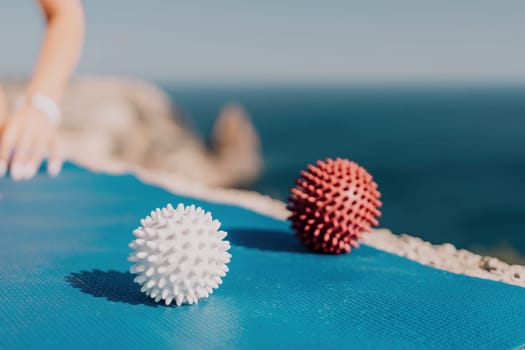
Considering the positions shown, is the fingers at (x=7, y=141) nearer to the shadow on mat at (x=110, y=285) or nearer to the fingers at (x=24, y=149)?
the fingers at (x=24, y=149)

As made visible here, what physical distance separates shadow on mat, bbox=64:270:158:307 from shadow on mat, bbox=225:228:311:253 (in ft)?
2.27

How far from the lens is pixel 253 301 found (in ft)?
6.61

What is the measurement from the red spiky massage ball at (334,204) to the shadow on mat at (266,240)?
0.41ft

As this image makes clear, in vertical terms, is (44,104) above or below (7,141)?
above

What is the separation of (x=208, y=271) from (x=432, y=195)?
106ft

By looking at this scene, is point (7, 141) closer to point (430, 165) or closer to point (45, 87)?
point (45, 87)

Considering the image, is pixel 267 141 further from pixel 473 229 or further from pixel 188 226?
pixel 188 226

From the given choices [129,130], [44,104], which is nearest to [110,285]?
[44,104]

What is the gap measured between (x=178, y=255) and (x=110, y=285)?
0.45 meters

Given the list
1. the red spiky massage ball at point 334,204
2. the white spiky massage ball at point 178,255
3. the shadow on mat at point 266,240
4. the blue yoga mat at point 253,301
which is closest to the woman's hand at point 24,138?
the blue yoga mat at point 253,301

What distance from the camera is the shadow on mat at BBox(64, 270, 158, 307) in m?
1.99

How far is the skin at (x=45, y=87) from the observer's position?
277cm

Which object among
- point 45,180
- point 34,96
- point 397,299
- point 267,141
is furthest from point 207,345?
point 267,141

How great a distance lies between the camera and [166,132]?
20.5 m
